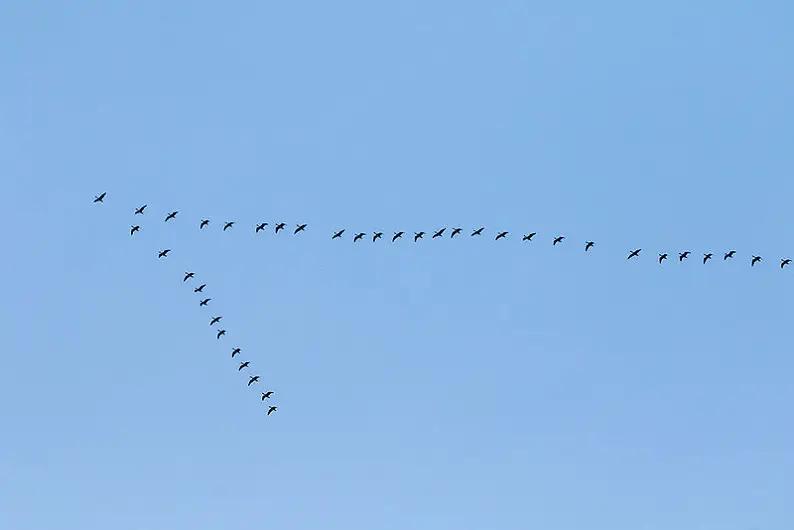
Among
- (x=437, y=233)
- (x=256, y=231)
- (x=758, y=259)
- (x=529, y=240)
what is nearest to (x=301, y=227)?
(x=256, y=231)

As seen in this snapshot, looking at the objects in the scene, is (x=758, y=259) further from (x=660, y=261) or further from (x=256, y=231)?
(x=256, y=231)

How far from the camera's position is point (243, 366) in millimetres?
176125

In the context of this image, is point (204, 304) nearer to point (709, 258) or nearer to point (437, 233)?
point (437, 233)

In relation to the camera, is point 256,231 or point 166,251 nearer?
point 256,231

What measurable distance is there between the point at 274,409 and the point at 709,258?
191 ft

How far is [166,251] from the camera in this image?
17688 cm

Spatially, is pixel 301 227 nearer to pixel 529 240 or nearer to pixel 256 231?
pixel 256 231

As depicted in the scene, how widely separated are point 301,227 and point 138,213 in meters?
22.3

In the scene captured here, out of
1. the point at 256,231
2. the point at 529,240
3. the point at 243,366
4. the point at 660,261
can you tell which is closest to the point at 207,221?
the point at 256,231

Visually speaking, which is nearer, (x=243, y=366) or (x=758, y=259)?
(x=758, y=259)

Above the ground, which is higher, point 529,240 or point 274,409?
point 529,240

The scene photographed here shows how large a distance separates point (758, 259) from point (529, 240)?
27.4 metres

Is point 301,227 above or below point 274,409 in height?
above

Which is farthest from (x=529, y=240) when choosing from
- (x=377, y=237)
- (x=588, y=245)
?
(x=377, y=237)
